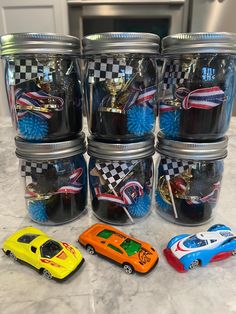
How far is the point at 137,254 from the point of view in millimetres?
401

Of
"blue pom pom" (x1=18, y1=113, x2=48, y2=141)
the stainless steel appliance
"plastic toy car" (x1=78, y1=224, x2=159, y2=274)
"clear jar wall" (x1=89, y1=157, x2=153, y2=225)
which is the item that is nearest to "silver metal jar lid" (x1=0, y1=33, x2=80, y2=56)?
"blue pom pom" (x1=18, y1=113, x2=48, y2=141)

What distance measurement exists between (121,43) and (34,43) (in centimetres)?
13

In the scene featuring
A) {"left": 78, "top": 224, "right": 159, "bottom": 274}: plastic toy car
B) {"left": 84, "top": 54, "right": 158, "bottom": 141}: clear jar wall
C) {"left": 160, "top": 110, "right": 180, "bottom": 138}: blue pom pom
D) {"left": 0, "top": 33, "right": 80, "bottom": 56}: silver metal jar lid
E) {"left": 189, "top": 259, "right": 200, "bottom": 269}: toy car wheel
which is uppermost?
{"left": 0, "top": 33, "right": 80, "bottom": 56}: silver metal jar lid

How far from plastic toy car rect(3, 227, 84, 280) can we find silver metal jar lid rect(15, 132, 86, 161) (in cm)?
13

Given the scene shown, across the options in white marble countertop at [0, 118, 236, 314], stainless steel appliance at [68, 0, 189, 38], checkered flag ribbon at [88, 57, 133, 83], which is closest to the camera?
white marble countertop at [0, 118, 236, 314]

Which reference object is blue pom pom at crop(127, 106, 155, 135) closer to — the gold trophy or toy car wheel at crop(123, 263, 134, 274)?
the gold trophy

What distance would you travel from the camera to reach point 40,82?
1.43 feet

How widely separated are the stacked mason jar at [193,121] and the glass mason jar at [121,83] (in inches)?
1.4

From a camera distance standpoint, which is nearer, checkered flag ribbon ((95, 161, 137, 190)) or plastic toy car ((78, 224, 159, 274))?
plastic toy car ((78, 224, 159, 274))

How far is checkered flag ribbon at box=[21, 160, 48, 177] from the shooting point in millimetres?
495

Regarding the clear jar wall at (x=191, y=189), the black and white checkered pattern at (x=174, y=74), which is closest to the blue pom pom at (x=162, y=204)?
the clear jar wall at (x=191, y=189)

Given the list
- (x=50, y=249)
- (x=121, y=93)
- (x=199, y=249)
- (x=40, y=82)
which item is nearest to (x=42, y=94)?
(x=40, y=82)

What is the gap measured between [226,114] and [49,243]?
1.19ft

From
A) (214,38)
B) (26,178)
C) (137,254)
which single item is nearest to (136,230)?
(137,254)
